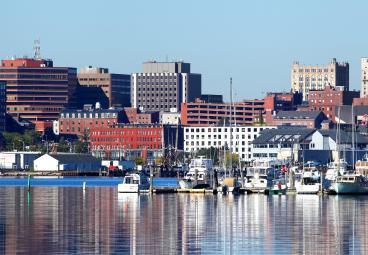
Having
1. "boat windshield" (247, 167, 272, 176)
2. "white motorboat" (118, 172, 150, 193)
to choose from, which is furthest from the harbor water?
"boat windshield" (247, 167, 272, 176)

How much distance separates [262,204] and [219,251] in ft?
149

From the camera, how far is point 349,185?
139000mm

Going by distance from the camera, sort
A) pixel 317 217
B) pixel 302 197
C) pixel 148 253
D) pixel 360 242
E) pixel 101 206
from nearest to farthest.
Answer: pixel 148 253, pixel 360 242, pixel 317 217, pixel 101 206, pixel 302 197

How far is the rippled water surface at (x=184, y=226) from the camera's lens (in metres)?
72.5

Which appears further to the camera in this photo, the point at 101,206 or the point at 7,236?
the point at 101,206

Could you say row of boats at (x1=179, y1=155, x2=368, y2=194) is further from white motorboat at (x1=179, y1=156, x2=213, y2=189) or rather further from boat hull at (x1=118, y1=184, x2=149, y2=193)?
boat hull at (x1=118, y1=184, x2=149, y2=193)

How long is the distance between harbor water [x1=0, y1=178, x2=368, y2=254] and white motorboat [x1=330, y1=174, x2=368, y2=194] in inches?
517

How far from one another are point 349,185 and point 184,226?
54.4 m

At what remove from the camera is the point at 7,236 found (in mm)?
78625

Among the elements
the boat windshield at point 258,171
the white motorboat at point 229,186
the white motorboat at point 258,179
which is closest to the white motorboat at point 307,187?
the white motorboat at point 258,179

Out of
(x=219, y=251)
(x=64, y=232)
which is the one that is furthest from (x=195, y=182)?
(x=219, y=251)

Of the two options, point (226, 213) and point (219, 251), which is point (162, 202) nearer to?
point (226, 213)

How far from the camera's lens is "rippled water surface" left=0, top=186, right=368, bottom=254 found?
2854 inches

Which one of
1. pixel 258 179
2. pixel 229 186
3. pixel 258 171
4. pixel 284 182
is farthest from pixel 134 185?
pixel 284 182
